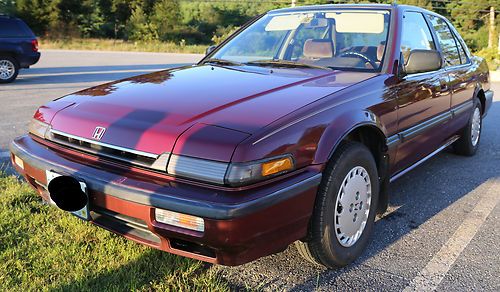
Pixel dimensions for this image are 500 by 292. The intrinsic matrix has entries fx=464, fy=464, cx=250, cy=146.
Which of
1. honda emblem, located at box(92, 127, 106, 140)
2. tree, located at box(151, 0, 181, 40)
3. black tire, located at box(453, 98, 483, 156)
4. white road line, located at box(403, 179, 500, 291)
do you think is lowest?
white road line, located at box(403, 179, 500, 291)

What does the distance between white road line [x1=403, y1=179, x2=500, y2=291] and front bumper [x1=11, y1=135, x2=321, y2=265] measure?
0.83 metres

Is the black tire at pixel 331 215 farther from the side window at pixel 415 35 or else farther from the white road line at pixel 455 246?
the side window at pixel 415 35

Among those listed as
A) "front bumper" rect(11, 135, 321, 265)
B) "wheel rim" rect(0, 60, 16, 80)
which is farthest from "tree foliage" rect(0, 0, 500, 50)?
"front bumper" rect(11, 135, 321, 265)

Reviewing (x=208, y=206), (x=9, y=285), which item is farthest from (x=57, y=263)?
(x=208, y=206)

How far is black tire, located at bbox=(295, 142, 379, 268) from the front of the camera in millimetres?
2518

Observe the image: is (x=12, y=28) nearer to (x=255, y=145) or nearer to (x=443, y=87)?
(x=443, y=87)

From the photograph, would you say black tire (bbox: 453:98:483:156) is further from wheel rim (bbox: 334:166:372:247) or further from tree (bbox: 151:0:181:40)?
tree (bbox: 151:0:181:40)

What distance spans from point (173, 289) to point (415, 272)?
145cm

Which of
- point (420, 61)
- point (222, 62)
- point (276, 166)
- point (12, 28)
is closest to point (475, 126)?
point (420, 61)

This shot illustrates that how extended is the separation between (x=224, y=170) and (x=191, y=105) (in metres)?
0.61

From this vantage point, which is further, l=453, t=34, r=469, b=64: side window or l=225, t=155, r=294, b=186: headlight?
l=453, t=34, r=469, b=64: side window

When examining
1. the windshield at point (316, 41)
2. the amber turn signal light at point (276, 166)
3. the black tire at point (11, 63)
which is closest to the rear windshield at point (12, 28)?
the black tire at point (11, 63)

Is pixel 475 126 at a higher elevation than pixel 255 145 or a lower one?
lower

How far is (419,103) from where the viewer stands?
3.62 m
